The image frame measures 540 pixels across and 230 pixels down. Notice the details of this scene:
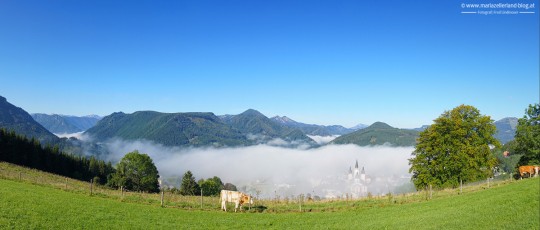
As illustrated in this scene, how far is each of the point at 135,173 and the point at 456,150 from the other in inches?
3207

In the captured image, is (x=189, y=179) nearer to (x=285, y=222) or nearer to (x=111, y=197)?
(x=111, y=197)

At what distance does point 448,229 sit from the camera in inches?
824

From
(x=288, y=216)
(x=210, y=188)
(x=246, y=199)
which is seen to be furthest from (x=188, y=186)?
(x=288, y=216)

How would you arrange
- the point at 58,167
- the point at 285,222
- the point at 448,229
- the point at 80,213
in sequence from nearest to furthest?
the point at 448,229
the point at 80,213
the point at 285,222
the point at 58,167

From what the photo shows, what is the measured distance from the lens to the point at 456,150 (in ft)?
173

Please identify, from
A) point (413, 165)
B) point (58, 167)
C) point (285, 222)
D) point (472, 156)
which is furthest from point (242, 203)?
point (58, 167)

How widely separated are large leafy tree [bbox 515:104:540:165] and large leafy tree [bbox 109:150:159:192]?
285 ft

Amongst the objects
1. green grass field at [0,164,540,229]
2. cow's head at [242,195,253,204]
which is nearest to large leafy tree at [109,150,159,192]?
green grass field at [0,164,540,229]

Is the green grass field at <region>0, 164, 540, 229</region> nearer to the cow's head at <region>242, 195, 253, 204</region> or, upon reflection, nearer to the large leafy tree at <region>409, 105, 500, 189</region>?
the cow's head at <region>242, 195, 253, 204</region>

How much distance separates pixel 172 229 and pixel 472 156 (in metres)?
47.0

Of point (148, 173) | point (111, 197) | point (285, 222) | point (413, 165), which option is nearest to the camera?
point (285, 222)

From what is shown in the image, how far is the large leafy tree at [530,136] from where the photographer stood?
51.6 meters

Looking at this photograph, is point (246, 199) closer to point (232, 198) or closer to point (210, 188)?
point (232, 198)

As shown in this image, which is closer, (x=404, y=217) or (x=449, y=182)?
(x=404, y=217)
